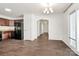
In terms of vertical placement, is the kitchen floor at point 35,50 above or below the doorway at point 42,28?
below

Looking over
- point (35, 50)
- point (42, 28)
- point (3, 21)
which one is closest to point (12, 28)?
point (3, 21)

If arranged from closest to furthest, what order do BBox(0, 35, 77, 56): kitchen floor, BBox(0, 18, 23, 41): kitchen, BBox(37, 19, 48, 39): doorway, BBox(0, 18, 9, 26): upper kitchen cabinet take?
BBox(0, 35, 77, 56): kitchen floor, BBox(0, 18, 9, 26): upper kitchen cabinet, BBox(0, 18, 23, 41): kitchen, BBox(37, 19, 48, 39): doorway

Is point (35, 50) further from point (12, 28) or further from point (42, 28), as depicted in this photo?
point (42, 28)

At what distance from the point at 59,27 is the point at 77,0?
820cm

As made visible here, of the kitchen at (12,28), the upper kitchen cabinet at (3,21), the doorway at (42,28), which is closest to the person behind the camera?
the upper kitchen cabinet at (3,21)

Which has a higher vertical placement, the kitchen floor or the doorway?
the doorway

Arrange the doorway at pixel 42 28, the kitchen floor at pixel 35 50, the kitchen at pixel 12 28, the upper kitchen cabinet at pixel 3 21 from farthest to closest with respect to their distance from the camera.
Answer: the doorway at pixel 42 28 → the kitchen at pixel 12 28 → the upper kitchen cabinet at pixel 3 21 → the kitchen floor at pixel 35 50

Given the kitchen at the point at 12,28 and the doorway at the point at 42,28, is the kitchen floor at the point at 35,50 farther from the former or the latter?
the doorway at the point at 42,28

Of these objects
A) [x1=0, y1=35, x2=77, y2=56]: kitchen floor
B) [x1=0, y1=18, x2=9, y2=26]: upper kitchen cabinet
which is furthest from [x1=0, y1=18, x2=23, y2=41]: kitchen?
[x1=0, y1=35, x2=77, y2=56]: kitchen floor

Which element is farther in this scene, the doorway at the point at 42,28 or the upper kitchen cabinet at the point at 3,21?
the doorway at the point at 42,28

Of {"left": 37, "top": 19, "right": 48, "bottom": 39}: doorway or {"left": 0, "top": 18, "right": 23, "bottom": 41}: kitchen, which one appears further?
{"left": 37, "top": 19, "right": 48, "bottom": 39}: doorway

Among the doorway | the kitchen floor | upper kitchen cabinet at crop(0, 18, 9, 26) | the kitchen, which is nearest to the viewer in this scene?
the kitchen floor

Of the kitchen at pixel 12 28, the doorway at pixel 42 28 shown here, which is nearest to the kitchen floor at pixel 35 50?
the kitchen at pixel 12 28

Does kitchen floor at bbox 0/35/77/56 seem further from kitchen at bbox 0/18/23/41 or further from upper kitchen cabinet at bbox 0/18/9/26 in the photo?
kitchen at bbox 0/18/23/41
